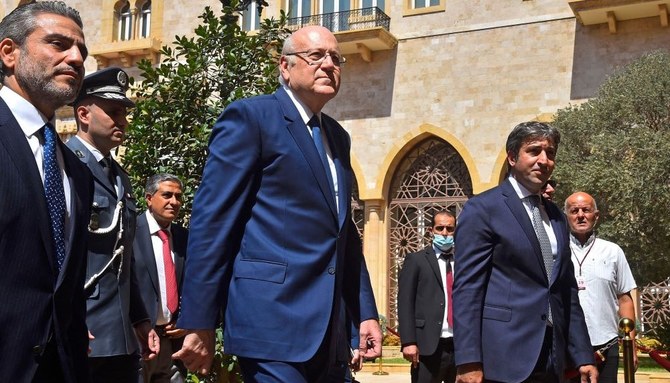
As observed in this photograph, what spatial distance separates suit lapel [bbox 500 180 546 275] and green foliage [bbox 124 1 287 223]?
3698 mm

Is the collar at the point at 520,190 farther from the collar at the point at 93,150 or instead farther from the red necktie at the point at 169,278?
the red necktie at the point at 169,278

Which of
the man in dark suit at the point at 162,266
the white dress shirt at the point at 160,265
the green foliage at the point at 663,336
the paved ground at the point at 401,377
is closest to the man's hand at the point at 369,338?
the man in dark suit at the point at 162,266

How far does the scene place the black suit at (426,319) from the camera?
26.3 ft

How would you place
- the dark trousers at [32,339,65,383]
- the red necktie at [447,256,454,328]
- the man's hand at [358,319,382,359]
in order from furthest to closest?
the red necktie at [447,256,454,328] → the man's hand at [358,319,382,359] → the dark trousers at [32,339,65,383]

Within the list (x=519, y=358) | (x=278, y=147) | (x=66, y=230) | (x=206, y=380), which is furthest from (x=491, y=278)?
(x=206, y=380)

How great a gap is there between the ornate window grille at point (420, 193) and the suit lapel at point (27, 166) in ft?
65.7

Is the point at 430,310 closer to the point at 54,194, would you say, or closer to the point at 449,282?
the point at 449,282

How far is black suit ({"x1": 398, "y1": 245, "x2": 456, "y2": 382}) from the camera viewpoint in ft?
26.3

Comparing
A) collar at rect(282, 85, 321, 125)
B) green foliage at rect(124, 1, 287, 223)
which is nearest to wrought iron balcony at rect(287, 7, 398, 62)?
green foliage at rect(124, 1, 287, 223)

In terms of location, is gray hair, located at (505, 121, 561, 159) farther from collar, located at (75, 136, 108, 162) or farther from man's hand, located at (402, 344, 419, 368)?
man's hand, located at (402, 344, 419, 368)

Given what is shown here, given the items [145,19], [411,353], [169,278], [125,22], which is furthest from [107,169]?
[125,22]

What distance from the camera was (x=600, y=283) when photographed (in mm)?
7195

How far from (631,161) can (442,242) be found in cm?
994

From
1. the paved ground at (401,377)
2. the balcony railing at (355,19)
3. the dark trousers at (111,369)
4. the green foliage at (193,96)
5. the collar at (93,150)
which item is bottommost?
the paved ground at (401,377)
